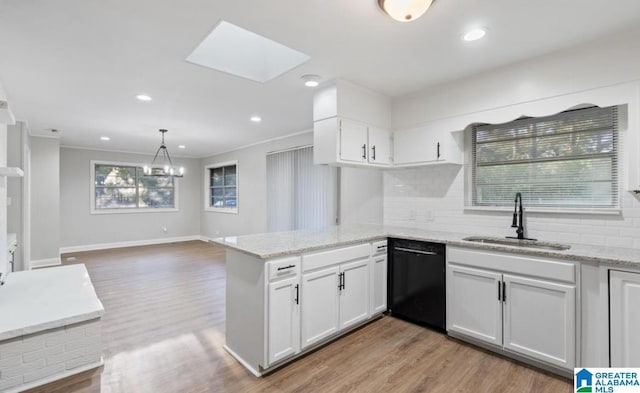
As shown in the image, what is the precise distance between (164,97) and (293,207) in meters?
2.85

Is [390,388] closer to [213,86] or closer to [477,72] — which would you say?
[477,72]

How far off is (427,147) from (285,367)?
2.51m

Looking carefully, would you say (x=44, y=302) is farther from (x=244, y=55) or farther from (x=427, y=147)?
(x=427, y=147)

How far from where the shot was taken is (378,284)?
3186 mm

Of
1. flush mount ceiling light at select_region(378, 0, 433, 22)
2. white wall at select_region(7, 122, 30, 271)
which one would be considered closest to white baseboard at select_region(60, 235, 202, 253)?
white wall at select_region(7, 122, 30, 271)

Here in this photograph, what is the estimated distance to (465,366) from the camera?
237cm

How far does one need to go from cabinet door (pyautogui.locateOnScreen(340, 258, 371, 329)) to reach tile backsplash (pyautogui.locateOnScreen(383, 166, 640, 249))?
1.03 m

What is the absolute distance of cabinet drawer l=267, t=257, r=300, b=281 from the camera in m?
2.24

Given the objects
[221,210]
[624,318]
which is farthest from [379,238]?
[221,210]

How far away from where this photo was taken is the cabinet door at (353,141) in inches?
125

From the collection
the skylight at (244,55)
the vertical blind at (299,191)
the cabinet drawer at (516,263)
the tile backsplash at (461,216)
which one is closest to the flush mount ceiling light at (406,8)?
A: the skylight at (244,55)

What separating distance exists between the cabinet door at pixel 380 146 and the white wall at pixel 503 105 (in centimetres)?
22

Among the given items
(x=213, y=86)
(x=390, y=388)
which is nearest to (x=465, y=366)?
(x=390, y=388)

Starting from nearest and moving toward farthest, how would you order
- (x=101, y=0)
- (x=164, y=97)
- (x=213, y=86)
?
(x=101, y=0)
(x=213, y=86)
(x=164, y=97)
